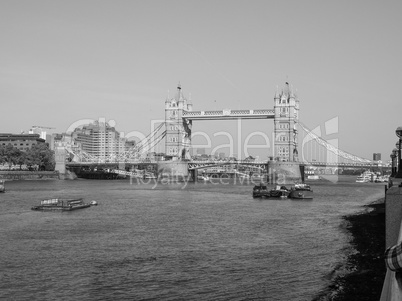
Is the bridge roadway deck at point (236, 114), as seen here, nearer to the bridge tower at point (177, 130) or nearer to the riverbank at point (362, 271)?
the bridge tower at point (177, 130)

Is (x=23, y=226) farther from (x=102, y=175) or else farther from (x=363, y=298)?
(x=102, y=175)

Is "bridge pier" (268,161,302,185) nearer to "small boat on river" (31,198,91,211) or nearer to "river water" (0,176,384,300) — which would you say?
"small boat on river" (31,198,91,211)

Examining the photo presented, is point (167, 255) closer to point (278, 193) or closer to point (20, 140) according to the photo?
point (278, 193)

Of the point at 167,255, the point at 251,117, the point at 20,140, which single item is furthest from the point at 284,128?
the point at 167,255

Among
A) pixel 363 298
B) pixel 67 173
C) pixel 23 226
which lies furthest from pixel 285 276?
pixel 67 173

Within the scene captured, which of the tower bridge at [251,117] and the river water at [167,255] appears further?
the tower bridge at [251,117]

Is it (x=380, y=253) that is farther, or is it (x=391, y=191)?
(x=380, y=253)

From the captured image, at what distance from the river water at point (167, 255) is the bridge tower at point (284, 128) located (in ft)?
195

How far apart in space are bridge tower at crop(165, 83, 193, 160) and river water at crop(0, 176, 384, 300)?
215 feet

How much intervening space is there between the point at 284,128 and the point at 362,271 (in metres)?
76.5

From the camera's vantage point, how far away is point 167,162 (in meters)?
88.8

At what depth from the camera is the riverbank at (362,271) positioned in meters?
12.4


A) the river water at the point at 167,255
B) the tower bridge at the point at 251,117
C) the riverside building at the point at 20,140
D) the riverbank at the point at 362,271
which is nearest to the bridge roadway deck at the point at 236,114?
the tower bridge at the point at 251,117

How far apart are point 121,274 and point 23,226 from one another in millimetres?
11629
